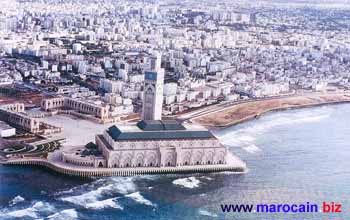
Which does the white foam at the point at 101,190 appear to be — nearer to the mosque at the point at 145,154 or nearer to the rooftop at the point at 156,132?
the mosque at the point at 145,154

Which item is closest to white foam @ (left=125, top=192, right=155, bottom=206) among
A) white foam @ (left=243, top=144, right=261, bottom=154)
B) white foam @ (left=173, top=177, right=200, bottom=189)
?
white foam @ (left=173, top=177, right=200, bottom=189)

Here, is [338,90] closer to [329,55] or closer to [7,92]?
[329,55]

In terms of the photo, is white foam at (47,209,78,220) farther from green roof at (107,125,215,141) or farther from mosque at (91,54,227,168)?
green roof at (107,125,215,141)

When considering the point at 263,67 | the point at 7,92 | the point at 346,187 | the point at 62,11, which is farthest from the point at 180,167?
the point at 62,11

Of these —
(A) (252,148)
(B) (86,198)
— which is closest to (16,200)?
(B) (86,198)

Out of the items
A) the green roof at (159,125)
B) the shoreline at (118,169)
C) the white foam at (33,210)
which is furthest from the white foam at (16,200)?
the green roof at (159,125)

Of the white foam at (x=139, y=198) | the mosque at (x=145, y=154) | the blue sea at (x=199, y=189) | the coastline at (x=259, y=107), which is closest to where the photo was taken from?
the blue sea at (x=199, y=189)

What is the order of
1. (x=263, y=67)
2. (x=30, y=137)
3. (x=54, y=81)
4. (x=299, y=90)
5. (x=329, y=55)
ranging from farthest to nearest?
(x=329, y=55)
(x=263, y=67)
(x=299, y=90)
(x=54, y=81)
(x=30, y=137)
